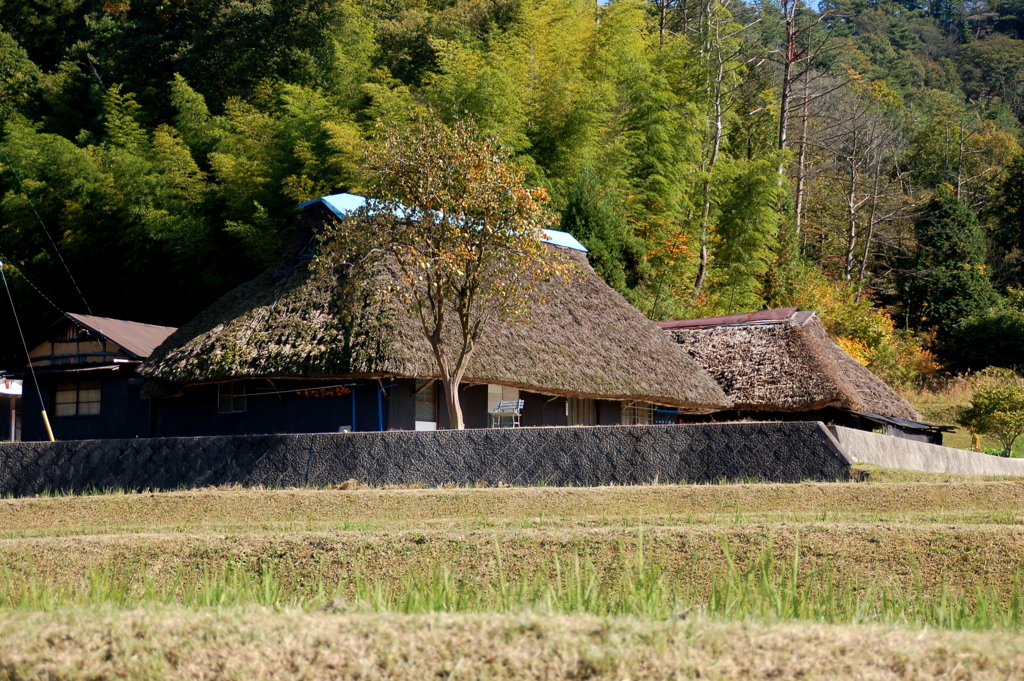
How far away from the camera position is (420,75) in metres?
31.1

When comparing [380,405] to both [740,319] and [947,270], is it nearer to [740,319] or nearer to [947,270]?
[740,319]

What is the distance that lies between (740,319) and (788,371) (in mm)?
2716

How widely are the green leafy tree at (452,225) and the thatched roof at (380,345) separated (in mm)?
793

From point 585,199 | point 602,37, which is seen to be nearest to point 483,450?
point 585,199

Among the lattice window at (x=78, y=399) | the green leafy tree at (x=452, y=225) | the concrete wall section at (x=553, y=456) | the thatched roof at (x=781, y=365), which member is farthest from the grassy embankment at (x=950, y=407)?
the lattice window at (x=78, y=399)

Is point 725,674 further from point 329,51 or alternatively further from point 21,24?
point 21,24

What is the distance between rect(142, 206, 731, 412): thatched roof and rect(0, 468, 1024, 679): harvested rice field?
3.95 m

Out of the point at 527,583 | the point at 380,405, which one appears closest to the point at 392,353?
the point at 380,405

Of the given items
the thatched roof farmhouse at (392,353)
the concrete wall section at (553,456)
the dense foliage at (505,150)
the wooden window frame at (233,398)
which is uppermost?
the dense foliage at (505,150)

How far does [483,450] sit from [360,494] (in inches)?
71.2

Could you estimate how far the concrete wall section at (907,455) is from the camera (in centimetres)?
1304

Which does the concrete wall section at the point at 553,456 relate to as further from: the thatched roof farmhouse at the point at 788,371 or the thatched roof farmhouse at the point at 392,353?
the thatched roof farmhouse at the point at 788,371

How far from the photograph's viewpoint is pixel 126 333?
71.9ft

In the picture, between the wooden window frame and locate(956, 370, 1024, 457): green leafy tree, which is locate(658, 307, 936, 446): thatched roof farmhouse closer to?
locate(956, 370, 1024, 457): green leafy tree
